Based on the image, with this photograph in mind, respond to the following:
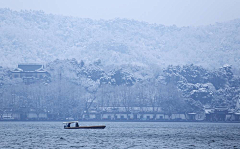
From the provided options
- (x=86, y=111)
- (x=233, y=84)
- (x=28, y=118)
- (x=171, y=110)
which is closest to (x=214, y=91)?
(x=233, y=84)

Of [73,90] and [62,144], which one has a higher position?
[73,90]

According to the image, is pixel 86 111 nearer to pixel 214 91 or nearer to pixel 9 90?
pixel 9 90

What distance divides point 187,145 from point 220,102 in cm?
8989

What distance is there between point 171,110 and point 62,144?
85.3 meters

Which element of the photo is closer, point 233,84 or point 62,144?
point 62,144

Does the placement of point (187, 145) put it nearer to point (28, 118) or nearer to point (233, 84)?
point (28, 118)

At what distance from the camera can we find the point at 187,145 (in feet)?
234

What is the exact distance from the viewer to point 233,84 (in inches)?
7013

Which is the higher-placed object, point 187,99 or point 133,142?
point 187,99

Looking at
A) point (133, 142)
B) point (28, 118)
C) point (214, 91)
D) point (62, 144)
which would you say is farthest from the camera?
point (214, 91)

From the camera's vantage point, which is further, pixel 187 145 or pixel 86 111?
pixel 86 111

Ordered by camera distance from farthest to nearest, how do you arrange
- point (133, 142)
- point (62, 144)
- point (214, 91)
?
1. point (214, 91)
2. point (133, 142)
3. point (62, 144)

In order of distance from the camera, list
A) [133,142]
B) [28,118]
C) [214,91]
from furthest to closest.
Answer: [214,91] < [28,118] < [133,142]

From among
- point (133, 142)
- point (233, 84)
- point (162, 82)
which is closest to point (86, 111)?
point (162, 82)
